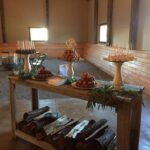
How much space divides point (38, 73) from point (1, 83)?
3.65m

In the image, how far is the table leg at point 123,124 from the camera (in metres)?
1.76

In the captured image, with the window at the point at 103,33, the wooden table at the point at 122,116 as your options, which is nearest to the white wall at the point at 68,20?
the window at the point at 103,33

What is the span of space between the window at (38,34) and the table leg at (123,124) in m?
10.1

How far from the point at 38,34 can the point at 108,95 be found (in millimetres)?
10153

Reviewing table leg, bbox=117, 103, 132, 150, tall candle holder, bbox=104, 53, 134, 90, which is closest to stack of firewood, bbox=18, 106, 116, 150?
table leg, bbox=117, 103, 132, 150

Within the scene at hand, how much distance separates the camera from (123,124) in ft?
5.92

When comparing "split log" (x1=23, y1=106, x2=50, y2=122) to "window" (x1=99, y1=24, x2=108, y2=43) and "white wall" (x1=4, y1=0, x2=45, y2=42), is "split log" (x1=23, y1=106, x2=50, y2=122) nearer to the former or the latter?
"window" (x1=99, y1=24, x2=108, y2=43)

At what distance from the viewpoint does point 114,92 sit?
1845 mm

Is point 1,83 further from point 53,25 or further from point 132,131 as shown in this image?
point 53,25

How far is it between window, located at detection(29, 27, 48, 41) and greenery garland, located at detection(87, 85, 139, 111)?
9.96m

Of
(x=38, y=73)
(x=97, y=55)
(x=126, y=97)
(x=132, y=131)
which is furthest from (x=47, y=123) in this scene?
(x=97, y=55)

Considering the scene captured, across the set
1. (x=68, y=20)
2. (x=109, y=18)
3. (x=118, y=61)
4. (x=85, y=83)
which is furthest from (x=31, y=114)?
(x=68, y=20)

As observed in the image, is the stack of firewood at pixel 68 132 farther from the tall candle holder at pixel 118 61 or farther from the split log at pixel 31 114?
the tall candle holder at pixel 118 61

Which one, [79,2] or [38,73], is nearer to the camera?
[38,73]
